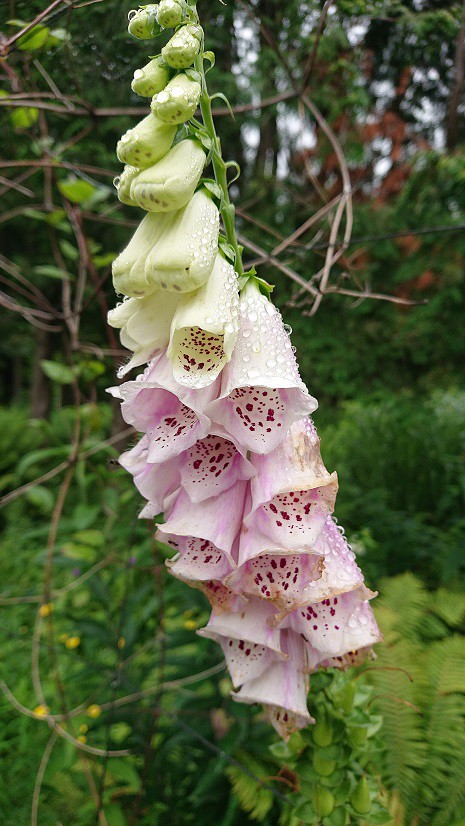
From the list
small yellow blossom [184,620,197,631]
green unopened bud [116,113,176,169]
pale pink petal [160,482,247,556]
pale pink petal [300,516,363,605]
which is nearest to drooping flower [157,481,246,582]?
pale pink petal [160,482,247,556]

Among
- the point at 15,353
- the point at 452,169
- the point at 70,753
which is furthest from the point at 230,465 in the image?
the point at 15,353

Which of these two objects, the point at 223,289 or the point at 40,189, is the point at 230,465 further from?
the point at 40,189

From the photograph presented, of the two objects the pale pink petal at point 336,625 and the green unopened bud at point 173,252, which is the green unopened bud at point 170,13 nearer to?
the green unopened bud at point 173,252

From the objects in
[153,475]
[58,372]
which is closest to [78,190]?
[58,372]

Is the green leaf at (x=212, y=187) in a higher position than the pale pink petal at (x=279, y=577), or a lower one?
higher

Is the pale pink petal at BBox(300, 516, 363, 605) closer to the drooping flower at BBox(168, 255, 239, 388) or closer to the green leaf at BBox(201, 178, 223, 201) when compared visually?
the drooping flower at BBox(168, 255, 239, 388)

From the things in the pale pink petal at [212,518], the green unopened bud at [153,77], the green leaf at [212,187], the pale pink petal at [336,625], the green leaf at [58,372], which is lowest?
the green leaf at [58,372]

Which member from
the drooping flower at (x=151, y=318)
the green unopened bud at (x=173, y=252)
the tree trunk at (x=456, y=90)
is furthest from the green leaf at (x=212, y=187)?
the tree trunk at (x=456, y=90)
